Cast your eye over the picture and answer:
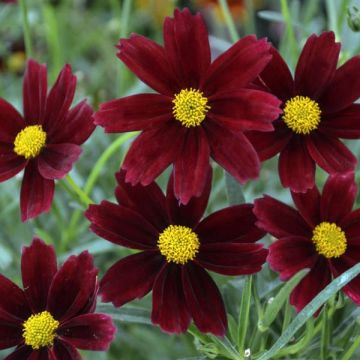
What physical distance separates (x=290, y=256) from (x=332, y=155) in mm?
84

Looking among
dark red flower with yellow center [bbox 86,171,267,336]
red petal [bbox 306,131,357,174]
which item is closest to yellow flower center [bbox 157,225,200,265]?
dark red flower with yellow center [bbox 86,171,267,336]

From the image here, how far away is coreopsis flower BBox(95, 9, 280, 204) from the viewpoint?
0.51 meters

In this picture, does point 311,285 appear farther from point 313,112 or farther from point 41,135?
point 41,135

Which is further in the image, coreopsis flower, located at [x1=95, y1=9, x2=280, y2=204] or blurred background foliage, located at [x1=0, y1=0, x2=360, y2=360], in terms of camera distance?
blurred background foliage, located at [x1=0, y1=0, x2=360, y2=360]

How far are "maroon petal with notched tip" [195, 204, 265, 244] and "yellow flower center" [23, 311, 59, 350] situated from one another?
0.42 ft

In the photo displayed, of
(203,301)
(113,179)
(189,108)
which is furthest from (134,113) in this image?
(113,179)

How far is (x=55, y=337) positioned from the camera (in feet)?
1.78

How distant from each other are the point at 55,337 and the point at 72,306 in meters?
0.03

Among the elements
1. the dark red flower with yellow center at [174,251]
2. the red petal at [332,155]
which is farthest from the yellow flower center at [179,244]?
the red petal at [332,155]

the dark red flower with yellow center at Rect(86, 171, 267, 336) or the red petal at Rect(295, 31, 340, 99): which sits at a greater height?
the red petal at Rect(295, 31, 340, 99)

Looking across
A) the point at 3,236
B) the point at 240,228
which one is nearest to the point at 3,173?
the point at 240,228

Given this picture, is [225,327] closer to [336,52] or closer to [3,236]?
[336,52]

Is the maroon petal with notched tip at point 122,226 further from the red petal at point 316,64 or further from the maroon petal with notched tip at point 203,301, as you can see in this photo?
the red petal at point 316,64

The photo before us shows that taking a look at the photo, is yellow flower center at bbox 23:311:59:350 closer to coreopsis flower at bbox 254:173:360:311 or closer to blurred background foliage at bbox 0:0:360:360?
blurred background foliage at bbox 0:0:360:360
